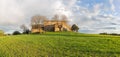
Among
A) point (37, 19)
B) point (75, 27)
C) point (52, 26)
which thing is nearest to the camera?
point (37, 19)

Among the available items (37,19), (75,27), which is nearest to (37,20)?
(37,19)

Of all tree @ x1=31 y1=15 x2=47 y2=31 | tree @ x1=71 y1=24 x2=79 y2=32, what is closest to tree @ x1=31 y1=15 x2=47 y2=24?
tree @ x1=31 y1=15 x2=47 y2=31

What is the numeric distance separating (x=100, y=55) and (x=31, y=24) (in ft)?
301

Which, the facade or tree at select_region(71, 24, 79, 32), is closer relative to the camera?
the facade

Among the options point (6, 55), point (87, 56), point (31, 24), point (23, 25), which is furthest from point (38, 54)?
point (23, 25)

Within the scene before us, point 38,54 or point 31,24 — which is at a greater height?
point 31,24

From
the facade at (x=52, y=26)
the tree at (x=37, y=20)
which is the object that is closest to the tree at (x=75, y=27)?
the facade at (x=52, y=26)

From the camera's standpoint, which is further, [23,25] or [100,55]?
[23,25]

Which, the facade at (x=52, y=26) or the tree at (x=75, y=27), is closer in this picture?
the facade at (x=52, y=26)

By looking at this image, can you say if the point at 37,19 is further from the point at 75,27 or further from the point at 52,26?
the point at 75,27

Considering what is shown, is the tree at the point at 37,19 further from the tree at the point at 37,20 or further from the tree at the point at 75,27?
the tree at the point at 75,27

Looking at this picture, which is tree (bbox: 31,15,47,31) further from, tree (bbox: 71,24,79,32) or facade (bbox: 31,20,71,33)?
tree (bbox: 71,24,79,32)

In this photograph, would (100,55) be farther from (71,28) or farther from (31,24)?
(71,28)

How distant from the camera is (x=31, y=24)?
4592 inches
